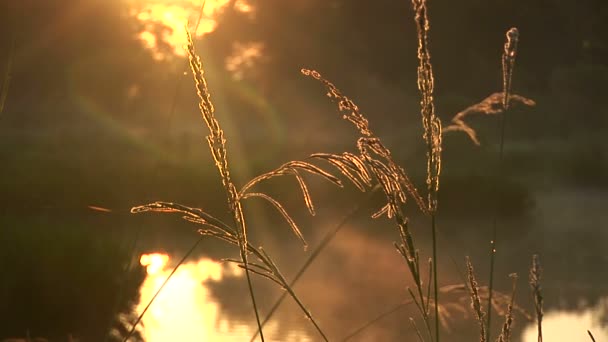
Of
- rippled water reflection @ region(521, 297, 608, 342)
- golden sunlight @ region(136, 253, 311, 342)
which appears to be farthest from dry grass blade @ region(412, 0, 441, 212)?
golden sunlight @ region(136, 253, 311, 342)

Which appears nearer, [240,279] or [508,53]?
[508,53]

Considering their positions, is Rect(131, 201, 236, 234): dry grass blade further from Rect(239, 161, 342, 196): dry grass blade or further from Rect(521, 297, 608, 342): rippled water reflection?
Rect(521, 297, 608, 342): rippled water reflection

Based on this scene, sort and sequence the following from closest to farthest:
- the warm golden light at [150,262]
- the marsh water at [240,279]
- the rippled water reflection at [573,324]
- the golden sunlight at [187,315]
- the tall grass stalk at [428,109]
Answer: the tall grass stalk at [428,109]
the warm golden light at [150,262]
the marsh water at [240,279]
the rippled water reflection at [573,324]
the golden sunlight at [187,315]

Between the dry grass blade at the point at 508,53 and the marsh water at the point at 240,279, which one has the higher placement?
the marsh water at the point at 240,279

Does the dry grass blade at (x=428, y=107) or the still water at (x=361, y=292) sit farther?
the still water at (x=361, y=292)

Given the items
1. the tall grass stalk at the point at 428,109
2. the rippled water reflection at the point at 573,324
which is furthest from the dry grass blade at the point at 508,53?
the rippled water reflection at the point at 573,324

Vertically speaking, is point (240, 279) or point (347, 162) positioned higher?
point (240, 279)

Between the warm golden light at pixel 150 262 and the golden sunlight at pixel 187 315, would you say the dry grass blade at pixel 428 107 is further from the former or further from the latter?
the golden sunlight at pixel 187 315

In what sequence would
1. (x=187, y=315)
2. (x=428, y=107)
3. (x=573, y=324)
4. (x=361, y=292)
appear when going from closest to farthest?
(x=428, y=107) < (x=573, y=324) < (x=187, y=315) < (x=361, y=292)

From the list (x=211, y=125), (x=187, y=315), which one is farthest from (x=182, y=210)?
(x=187, y=315)

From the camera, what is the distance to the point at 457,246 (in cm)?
1892

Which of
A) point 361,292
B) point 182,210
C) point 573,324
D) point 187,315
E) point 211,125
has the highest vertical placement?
point 361,292

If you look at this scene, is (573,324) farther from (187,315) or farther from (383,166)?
(383,166)

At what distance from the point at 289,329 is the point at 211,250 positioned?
7098 millimetres
